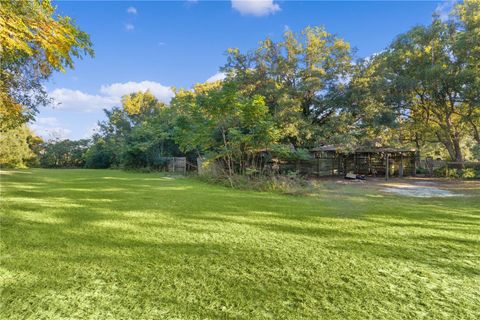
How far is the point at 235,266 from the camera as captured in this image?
252cm

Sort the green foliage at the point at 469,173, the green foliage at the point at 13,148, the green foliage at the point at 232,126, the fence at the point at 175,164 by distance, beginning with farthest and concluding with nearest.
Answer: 1. the green foliage at the point at 13,148
2. the fence at the point at 175,164
3. the green foliage at the point at 469,173
4. the green foliage at the point at 232,126

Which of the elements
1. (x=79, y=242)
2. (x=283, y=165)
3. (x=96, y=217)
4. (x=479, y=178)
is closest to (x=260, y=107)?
(x=283, y=165)

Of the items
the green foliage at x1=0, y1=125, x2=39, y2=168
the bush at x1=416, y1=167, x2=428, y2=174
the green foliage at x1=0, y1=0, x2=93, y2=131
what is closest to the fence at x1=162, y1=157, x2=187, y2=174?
the green foliage at x1=0, y1=0, x2=93, y2=131

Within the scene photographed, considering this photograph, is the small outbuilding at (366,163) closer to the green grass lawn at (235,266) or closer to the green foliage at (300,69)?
the green foliage at (300,69)

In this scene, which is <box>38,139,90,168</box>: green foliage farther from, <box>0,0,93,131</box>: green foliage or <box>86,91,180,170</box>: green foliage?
<box>0,0,93,131</box>: green foliage

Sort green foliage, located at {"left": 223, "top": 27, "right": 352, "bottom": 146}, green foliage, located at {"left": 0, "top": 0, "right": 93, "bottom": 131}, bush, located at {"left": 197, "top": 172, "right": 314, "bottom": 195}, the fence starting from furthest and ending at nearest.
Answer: the fence → green foliage, located at {"left": 223, "top": 27, "right": 352, "bottom": 146} → bush, located at {"left": 197, "top": 172, "right": 314, "bottom": 195} → green foliage, located at {"left": 0, "top": 0, "right": 93, "bottom": 131}

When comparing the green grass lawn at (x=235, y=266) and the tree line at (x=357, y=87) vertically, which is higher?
the tree line at (x=357, y=87)

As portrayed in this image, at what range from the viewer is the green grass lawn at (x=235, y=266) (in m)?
1.81

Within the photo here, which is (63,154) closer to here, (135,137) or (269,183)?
(135,137)

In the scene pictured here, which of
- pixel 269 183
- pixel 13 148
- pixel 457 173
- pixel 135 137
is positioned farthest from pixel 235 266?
pixel 13 148

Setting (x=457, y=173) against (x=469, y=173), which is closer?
(x=469, y=173)

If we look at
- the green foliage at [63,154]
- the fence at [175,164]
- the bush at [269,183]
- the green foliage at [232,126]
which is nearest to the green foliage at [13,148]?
the green foliage at [63,154]

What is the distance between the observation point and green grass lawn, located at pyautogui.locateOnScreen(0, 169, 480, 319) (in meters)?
1.81

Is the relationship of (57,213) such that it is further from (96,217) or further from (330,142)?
(330,142)
